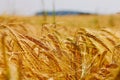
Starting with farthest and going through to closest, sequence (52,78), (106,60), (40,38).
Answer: (40,38)
(106,60)
(52,78)

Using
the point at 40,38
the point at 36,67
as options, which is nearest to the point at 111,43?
the point at 40,38

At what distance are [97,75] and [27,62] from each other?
0.25 meters

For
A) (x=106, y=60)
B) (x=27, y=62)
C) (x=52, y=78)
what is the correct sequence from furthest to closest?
(x=106, y=60) → (x=27, y=62) → (x=52, y=78)

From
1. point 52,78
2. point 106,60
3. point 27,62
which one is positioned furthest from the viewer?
point 106,60

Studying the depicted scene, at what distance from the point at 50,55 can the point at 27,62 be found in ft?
0.36

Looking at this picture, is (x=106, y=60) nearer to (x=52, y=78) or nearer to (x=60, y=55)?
(x=60, y=55)

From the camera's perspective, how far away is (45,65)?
146 cm

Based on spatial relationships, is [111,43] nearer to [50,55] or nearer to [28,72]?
[50,55]

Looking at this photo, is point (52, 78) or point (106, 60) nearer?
point (52, 78)

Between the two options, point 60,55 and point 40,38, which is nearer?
point 60,55

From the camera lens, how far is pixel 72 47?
1.60 metres

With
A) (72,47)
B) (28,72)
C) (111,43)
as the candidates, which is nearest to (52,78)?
(28,72)

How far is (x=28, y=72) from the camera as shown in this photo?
1355 millimetres

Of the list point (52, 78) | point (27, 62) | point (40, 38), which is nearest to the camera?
point (52, 78)
